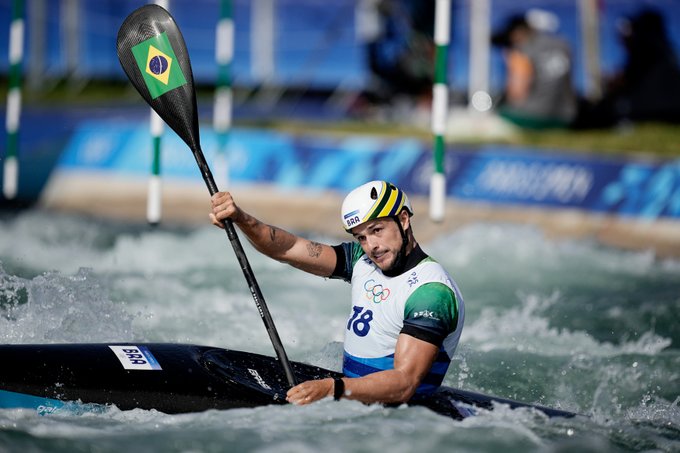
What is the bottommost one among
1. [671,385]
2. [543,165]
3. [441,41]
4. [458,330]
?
[671,385]

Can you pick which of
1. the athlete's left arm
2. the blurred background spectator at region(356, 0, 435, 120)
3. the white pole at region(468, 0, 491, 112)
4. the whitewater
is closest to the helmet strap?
the athlete's left arm

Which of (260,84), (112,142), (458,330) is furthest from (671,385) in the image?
(260,84)

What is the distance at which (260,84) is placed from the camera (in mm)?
15688

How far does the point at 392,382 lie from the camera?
4.19 metres

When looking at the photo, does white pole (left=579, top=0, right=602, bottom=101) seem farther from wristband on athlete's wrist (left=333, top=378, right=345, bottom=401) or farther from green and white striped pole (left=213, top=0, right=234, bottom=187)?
wristband on athlete's wrist (left=333, top=378, right=345, bottom=401)

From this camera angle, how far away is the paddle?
5.20 metres

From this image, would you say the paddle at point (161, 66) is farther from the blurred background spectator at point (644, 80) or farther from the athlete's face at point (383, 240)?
the blurred background spectator at point (644, 80)

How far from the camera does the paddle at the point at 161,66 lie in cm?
520

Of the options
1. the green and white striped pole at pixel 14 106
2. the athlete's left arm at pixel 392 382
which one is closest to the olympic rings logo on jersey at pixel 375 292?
the athlete's left arm at pixel 392 382

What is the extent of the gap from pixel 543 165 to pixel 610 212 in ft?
2.47

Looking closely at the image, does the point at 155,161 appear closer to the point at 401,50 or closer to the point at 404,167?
the point at 404,167

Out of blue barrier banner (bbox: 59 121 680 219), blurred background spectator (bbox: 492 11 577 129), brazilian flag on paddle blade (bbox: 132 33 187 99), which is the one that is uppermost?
blurred background spectator (bbox: 492 11 577 129)

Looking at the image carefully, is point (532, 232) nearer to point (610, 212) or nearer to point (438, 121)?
point (610, 212)

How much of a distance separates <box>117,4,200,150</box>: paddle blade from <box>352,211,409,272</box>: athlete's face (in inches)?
46.5
